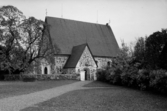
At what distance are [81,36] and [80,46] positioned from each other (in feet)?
15.7

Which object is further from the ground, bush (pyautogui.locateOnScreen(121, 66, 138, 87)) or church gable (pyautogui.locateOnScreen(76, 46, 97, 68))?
church gable (pyautogui.locateOnScreen(76, 46, 97, 68))

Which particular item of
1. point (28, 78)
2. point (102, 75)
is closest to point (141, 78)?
point (102, 75)

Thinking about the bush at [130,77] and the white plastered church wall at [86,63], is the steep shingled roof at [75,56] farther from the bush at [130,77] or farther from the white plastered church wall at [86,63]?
the bush at [130,77]

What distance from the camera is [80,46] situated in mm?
32938

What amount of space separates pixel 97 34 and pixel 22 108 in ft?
103

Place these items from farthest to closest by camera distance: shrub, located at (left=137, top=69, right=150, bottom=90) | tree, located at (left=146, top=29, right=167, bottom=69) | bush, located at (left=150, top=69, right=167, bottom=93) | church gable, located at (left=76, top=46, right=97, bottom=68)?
1. church gable, located at (left=76, top=46, right=97, bottom=68)
2. tree, located at (left=146, top=29, right=167, bottom=69)
3. shrub, located at (left=137, top=69, right=150, bottom=90)
4. bush, located at (left=150, top=69, right=167, bottom=93)

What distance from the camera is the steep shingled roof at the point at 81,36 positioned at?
114 ft

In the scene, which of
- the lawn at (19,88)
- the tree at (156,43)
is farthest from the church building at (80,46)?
the lawn at (19,88)

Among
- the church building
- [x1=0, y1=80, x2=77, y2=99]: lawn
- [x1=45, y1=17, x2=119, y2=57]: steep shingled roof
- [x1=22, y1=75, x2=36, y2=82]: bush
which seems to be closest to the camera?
[x1=0, y1=80, x2=77, y2=99]: lawn

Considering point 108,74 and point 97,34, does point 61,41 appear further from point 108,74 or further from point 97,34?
point 108,74

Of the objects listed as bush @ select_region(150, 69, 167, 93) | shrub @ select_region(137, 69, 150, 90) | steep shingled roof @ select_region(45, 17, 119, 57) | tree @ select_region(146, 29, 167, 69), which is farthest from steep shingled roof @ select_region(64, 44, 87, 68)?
bush @ select_region(150, 69, 167, 93)

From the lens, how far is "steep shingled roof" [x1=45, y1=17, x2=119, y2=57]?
34625 millimetres

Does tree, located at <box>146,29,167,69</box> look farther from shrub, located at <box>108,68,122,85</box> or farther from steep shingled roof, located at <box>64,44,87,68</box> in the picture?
steep shingled roof, located at <box>64,44,87,68</box>

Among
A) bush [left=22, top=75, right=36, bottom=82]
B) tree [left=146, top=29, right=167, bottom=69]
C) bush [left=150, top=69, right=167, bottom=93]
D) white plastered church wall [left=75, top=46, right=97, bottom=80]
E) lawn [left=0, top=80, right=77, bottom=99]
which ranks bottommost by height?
lawn [left=0, top=80, right=77, bottom=99]
